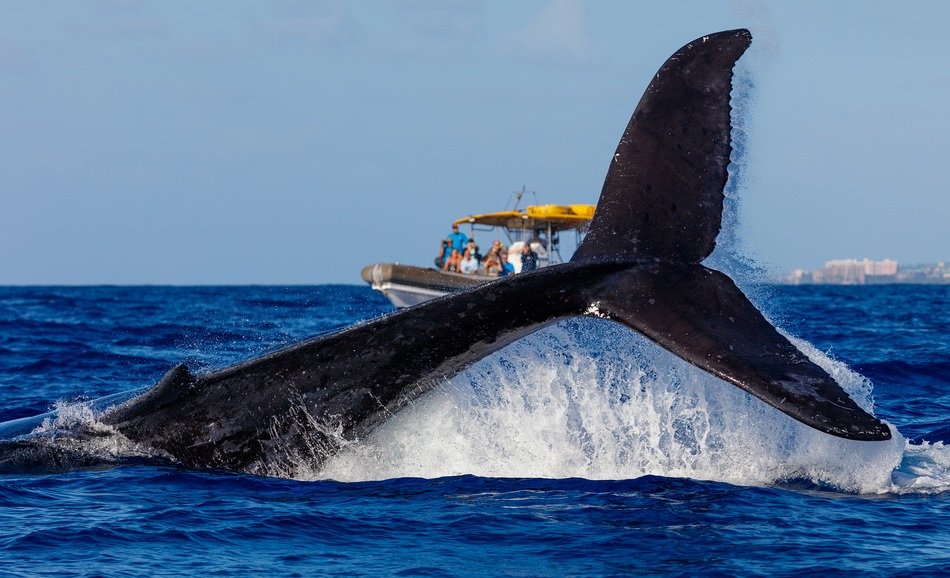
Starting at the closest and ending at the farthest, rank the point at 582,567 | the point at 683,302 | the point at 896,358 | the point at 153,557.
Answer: the point at 582,567 → the point at 153,557 → the point at 683,302 → the point at 896,358

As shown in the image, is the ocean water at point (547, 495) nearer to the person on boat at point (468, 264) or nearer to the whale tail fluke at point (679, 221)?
the whale tail fluke at point (679, 221)

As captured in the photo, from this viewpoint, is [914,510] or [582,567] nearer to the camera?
[582,567]

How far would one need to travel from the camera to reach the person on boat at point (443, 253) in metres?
33.9

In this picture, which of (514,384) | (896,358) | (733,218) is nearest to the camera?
(733,218)

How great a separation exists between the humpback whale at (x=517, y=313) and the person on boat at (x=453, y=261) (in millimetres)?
24690

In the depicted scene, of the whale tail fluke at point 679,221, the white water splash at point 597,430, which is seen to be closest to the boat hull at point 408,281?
the white water splash at point 597,430

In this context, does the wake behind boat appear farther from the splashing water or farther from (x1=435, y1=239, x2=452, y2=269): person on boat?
the splashing water

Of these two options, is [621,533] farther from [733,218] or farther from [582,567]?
[733,218]

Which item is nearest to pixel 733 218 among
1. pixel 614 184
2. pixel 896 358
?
pixel 614 184

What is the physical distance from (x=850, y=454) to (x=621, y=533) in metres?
2.25

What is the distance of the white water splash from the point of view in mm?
7207

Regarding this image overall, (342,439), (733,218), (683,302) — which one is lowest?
(342,439)

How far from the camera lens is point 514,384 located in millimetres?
7969

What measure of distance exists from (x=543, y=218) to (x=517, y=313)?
1091 inches
